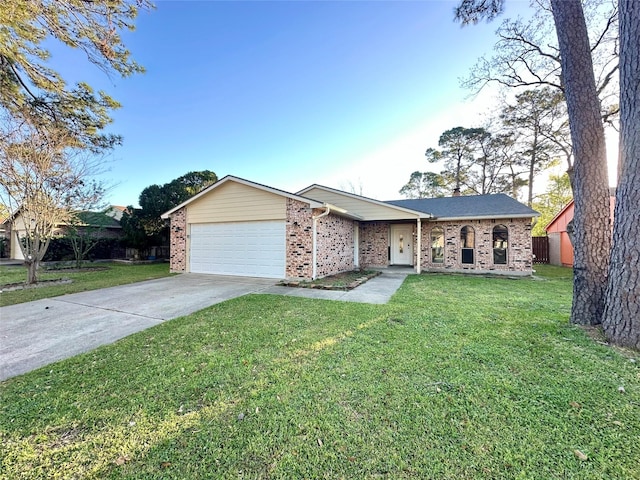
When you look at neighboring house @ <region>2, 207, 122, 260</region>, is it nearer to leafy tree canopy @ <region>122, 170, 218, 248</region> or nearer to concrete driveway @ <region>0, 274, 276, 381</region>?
leafy tree canopy @ <region>122, 170, 218, 248</region>

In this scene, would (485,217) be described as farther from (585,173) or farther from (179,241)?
(179,241)

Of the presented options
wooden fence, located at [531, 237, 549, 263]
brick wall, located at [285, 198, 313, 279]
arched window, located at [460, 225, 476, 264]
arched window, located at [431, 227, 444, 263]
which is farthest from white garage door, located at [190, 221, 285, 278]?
wooden fence, located at [531, 237, 549, 263]

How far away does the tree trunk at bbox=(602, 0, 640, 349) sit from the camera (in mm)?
3434

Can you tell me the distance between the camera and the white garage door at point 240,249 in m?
9.77

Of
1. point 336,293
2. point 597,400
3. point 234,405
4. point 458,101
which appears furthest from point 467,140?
point 234,405

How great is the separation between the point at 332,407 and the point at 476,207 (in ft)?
41.2

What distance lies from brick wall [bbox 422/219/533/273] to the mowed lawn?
8.23 m

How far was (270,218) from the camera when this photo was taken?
9773 millimetres

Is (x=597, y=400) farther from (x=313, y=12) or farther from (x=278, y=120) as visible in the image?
(x=278, y=120)

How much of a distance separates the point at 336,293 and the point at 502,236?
864cm

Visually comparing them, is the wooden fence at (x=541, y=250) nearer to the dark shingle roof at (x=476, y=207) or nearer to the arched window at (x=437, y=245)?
the dark shingle roof at (x=476, y=207)

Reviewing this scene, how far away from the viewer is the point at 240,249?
10477 millimetres

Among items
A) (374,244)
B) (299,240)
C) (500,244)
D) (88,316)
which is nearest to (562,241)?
(500,244)

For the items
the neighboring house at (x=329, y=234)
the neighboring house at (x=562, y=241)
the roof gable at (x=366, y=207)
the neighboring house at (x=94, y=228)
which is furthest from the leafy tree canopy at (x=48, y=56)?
the neighboring house at (x=562, y=241)
